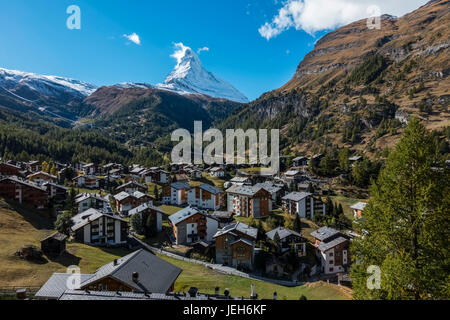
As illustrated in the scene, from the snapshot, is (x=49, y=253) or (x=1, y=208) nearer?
(x=49, y=253)

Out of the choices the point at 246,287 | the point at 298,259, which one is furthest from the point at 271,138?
the point at 246,287

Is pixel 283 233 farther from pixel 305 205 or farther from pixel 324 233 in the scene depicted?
pixel 305 205

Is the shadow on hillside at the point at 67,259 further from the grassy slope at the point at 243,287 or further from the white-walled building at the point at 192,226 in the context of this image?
the white-walled building at the point at 192,226

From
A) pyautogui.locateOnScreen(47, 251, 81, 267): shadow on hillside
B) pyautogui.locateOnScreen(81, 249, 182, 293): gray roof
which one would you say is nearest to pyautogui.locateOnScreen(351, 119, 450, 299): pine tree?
pyautogui.locateOnScreen(81, 249, 182, 293): gray roof

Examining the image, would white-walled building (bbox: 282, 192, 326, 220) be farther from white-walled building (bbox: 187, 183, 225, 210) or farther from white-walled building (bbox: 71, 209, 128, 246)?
white-walled building (bbox: 71, 209, 128, 246)

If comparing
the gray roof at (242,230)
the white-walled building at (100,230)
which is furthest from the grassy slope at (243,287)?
the white-walled building at (100,230)
